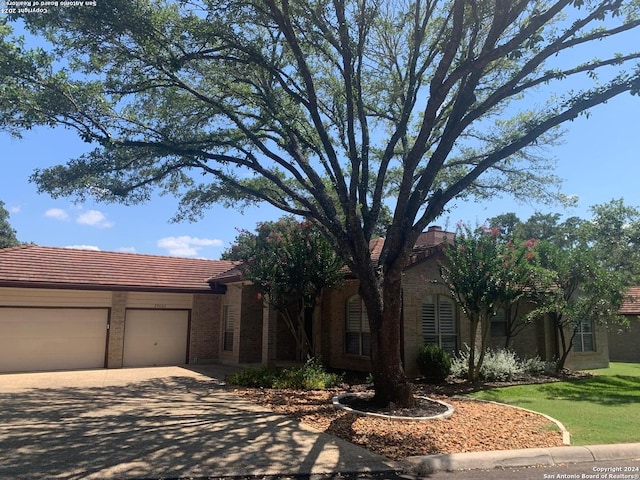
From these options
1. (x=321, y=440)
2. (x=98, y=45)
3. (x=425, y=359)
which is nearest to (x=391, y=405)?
(x=321, y=440)

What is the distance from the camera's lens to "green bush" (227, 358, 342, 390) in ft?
42.3

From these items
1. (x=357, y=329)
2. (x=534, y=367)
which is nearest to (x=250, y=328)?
(x=357, y=329)

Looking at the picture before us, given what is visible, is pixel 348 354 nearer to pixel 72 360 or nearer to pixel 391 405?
pixel 391 405

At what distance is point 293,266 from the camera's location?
14250mm

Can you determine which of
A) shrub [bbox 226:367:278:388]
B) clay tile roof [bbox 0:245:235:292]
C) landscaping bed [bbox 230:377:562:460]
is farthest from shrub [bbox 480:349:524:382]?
clay tile roof [bbox 0:245:235:292]

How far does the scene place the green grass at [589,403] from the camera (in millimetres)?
8188

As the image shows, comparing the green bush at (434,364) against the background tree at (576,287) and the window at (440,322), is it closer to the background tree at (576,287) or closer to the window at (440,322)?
the window at (440,322)

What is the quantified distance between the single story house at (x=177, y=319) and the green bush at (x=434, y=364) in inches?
18.8

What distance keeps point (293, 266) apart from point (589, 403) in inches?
318

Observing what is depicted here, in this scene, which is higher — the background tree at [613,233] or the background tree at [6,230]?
the background tree at [6,230]

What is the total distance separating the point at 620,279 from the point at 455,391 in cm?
756

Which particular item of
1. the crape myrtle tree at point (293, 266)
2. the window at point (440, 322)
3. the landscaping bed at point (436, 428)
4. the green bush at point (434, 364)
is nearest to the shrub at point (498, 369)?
the green bush at point (434, 364)

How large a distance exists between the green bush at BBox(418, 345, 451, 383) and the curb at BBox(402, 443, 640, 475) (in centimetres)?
667

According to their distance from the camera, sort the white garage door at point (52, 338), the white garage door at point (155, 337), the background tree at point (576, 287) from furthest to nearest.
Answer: the white garage door at point (155, 337) < the white garage door at point (52, 338) < the background tree at point (576, 287)
